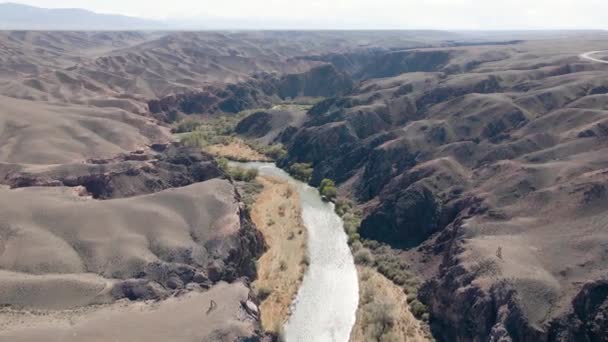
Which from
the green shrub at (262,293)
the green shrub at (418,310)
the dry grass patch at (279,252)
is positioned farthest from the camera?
the green shrub at (262,293)

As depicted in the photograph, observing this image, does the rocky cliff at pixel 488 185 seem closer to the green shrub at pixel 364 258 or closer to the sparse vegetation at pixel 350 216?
the sparse vegetation at pixel 350 216

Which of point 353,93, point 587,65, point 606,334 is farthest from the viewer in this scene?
point 353,93

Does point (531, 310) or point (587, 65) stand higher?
point (587, 65)

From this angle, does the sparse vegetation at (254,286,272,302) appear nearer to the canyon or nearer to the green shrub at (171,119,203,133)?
the canyon

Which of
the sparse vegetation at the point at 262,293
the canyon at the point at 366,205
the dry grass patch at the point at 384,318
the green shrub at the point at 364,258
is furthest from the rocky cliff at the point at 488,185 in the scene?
the sparse vegetation at the point at 262,293

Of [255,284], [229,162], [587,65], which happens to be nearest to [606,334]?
[255,284]

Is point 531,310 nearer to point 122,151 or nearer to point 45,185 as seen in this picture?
point 45,185
